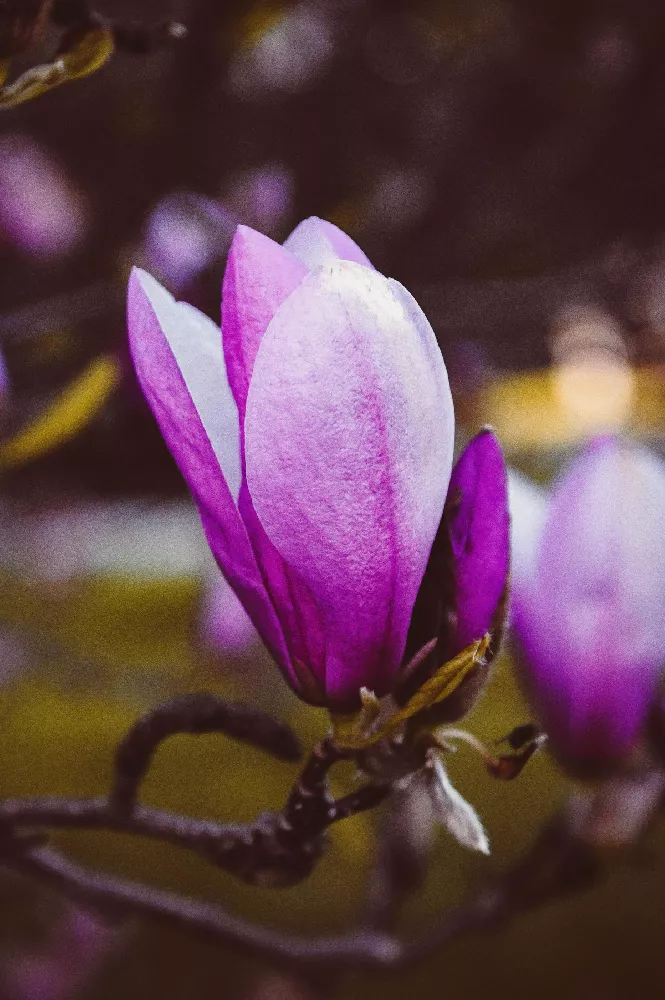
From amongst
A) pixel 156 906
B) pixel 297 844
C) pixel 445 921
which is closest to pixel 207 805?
pixel 445 921

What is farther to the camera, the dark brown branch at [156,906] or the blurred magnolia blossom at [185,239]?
the blurred magnolia blossom at [185,239]

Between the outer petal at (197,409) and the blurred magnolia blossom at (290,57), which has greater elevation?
the outer petal at (197,409)

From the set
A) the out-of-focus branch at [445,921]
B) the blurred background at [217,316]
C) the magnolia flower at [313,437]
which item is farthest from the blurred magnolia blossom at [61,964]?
the magnolia flower at [313,437]

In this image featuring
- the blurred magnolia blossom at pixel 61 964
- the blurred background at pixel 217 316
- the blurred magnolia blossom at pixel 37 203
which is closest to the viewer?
the blurred background at pixel 217 316

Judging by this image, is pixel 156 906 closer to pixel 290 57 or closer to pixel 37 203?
pixel 37 203

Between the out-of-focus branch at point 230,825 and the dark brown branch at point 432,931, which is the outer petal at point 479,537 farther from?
the dark brown branch at point 432,931

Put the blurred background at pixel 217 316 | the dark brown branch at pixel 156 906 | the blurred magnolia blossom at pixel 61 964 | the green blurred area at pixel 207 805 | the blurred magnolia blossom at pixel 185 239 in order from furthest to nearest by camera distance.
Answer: the blurred magnolia blossom at pixel 61 964 → the green blurred area at pixel 207 805 → the blurred background at pixel 217 316 → the blurred magnolia blossom at pixel 185 239 → the dark brown branch at pixel 156 906

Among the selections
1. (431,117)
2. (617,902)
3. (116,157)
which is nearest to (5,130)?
(116,157)
